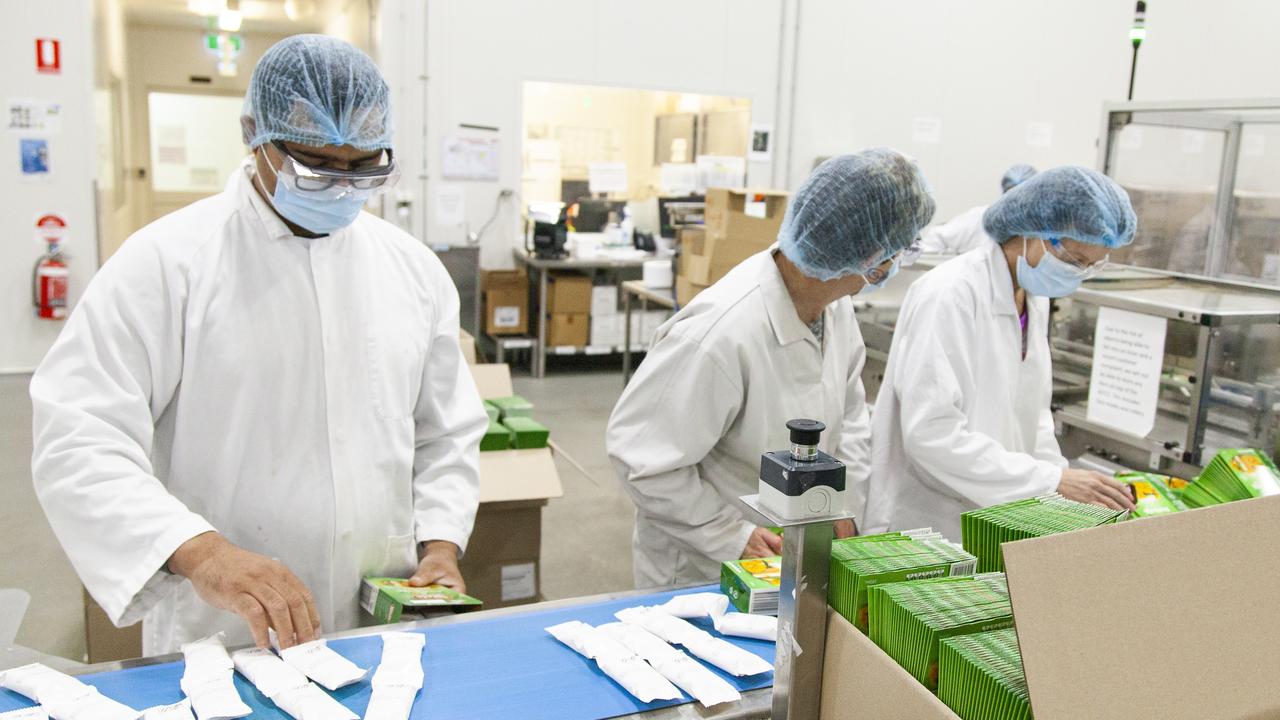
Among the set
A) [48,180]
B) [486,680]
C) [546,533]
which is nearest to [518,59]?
[48,180]

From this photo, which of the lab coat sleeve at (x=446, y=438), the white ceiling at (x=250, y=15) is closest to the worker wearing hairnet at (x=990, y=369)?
the lab coat sleeve at (x=446, y=438)

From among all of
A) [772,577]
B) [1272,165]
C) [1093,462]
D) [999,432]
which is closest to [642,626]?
[772,577]

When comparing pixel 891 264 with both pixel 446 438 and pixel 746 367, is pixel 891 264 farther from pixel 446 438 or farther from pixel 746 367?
pixel 446 438

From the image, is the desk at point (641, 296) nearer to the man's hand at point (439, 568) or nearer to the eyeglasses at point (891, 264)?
the eyeglasses at point (891, 264)

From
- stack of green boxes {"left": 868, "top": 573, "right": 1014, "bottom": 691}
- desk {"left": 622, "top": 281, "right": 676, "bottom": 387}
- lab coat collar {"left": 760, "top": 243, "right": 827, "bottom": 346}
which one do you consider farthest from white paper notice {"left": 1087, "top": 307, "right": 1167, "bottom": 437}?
desk {"left": 622, "top": 281, "right": 676, "bottom": 387}

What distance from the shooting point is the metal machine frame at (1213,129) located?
2.79m

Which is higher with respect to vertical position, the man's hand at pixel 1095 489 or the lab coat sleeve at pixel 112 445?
the lab coat sleeve at pixel 112 445

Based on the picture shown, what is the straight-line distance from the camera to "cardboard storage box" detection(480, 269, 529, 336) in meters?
6.39

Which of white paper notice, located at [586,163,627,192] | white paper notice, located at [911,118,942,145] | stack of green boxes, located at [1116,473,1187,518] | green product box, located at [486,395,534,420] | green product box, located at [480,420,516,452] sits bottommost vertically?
green product box, located at [480,420,516,452]

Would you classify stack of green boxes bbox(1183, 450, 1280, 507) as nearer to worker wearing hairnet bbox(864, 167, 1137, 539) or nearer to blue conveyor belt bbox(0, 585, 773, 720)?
worker wearing hairnet bbox(864, 167, 1137, 539)

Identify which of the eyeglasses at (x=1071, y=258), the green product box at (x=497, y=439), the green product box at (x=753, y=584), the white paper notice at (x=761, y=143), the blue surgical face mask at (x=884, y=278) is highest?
the white paper notice at (x=761, y=143)

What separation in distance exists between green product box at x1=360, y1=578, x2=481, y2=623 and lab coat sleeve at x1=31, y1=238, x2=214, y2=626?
0.28m

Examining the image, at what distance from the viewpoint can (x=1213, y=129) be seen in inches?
119

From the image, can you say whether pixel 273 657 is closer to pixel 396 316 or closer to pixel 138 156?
pixel 396 316
